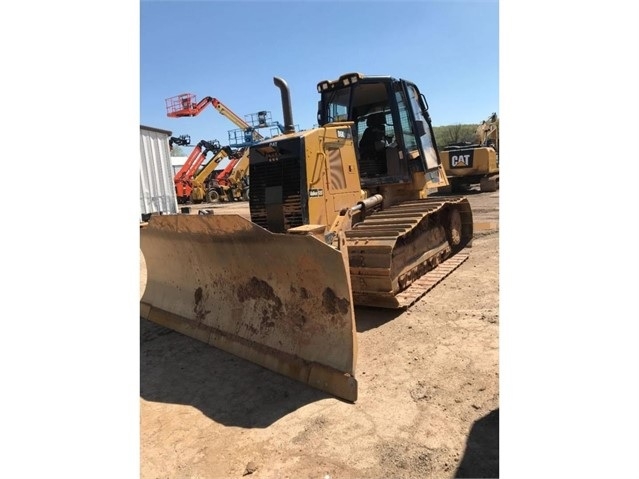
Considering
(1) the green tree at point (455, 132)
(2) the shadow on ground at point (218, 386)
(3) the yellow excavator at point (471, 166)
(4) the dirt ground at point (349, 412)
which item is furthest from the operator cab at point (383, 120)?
(1) the green tree at point (455, 132)

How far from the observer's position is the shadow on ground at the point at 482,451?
2408 mm

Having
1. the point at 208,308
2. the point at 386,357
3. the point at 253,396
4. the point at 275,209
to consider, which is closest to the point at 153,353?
the point at 208,308

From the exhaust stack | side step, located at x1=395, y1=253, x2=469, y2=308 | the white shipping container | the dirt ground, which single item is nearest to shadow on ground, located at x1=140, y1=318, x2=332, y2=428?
the dirt ground

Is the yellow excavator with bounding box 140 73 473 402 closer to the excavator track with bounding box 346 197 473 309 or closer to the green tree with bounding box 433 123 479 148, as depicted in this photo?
the excavator track with bounding box 346 197 473 309

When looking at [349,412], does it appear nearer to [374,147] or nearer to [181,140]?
[374,147]

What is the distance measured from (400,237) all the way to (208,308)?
7.52 feet

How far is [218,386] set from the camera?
3.67 metres

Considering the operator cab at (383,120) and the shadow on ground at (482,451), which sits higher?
the operator cab at (383,120)

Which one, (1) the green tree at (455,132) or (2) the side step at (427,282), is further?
(1) the green tree at (455,132)

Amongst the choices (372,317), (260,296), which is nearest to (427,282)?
(372,317)

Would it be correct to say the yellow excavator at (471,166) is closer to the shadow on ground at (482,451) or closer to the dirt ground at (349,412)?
the dirt ground at (349,412)

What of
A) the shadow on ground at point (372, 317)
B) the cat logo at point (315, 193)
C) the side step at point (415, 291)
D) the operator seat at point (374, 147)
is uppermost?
the operator seat at point (374, 147)

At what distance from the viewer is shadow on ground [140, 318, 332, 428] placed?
3.23 meters

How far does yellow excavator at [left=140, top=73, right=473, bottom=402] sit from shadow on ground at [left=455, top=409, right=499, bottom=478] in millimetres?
870
